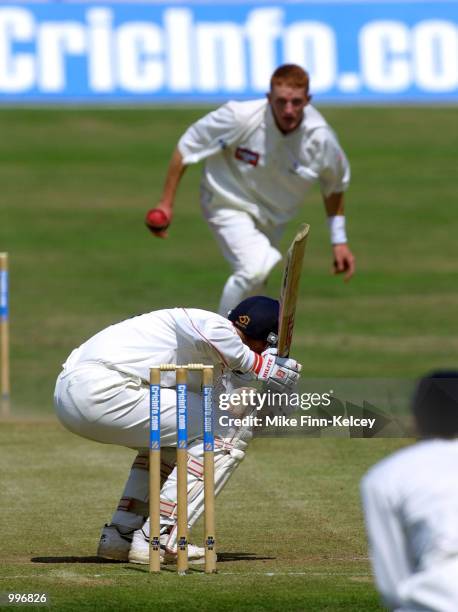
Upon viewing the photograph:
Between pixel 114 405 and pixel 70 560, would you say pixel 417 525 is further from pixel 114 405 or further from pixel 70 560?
pixel 70 560

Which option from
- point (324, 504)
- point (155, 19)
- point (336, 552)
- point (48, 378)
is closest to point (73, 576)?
point (336, 552)

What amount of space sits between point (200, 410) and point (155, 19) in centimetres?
1711

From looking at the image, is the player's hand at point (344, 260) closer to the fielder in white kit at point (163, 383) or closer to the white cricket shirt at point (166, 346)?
the fielder in white kit at point (163, 383)

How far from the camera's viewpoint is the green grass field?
236 inches

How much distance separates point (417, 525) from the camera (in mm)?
3479

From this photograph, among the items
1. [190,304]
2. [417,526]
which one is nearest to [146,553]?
[417,526]

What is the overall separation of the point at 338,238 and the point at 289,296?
362 cm

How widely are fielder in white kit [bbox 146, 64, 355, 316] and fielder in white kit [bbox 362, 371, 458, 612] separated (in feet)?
20.8

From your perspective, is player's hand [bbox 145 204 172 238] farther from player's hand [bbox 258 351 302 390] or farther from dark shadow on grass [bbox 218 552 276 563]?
dark shadow on grass [bbox 218 552 276 563]

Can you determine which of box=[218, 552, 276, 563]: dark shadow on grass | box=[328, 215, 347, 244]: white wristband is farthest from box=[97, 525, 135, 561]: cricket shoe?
box=[328, 215, 347, 244]: white wristband

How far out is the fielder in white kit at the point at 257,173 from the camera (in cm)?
991

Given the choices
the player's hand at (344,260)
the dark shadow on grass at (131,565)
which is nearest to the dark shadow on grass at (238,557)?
the dark shadow on grass at (131,565)

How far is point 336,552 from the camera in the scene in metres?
6.45

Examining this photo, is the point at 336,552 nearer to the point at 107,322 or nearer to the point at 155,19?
the point at 107,322
